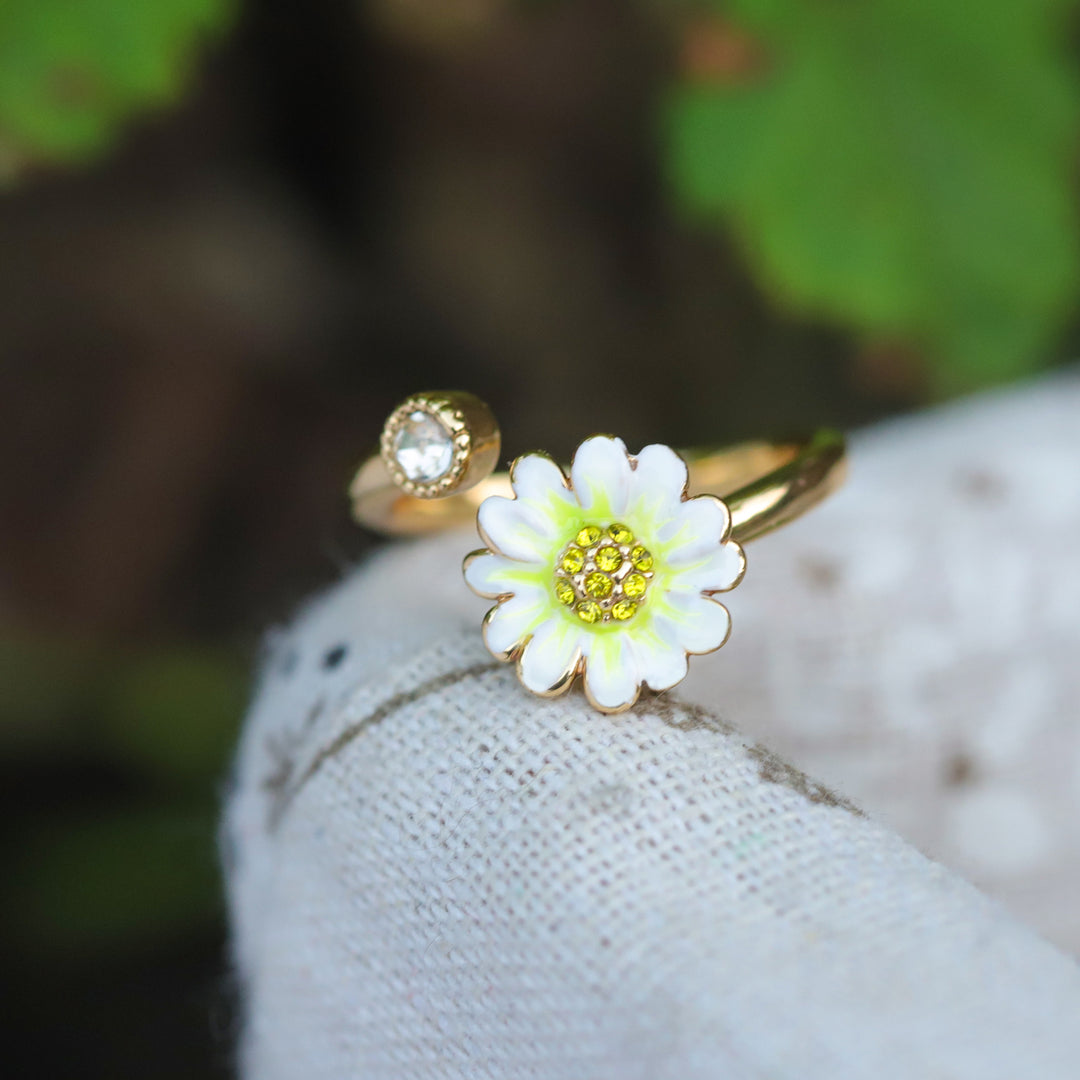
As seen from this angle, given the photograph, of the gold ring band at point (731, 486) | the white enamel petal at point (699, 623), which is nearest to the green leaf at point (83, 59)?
the gold ring band at point (731, 486)

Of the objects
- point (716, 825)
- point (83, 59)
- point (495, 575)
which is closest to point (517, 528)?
point (495, 575)

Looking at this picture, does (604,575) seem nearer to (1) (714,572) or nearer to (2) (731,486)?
(1) (714,572)

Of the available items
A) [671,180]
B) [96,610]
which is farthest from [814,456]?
[96,610]

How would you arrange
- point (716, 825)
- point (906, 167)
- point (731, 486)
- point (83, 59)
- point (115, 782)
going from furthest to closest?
point (115, 782) → point (906, 167) → point (83, 59) → point (731, 486) → point (716, 825)

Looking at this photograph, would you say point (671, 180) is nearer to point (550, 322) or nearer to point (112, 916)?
point (550, 322)

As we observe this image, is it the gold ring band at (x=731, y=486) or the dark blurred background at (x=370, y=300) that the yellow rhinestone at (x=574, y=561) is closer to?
the gold ring band at (x=731, y=486)

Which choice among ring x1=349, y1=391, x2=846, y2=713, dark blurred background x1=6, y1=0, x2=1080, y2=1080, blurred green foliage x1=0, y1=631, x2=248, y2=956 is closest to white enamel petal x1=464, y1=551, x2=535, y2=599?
ring x1=349, y1=391, x2=846, y2=713

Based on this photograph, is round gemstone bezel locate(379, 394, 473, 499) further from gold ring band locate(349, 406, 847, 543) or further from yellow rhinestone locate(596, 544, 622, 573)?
yellow rhinestone locate(596, 544, 622, 573)
